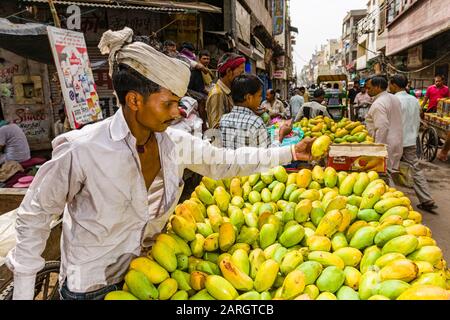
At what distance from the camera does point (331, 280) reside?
58.9 inches

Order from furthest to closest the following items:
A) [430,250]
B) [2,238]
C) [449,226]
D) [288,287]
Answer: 1. [449,226]
2. [2,238]
3. [430,250]
4. [288,287]

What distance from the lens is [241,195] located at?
2580 millimetres

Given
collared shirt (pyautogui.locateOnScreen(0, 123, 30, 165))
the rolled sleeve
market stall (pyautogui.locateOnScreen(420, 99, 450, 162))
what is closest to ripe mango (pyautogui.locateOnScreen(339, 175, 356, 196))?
the rolled sleeve

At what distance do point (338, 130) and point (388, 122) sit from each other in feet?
2.84

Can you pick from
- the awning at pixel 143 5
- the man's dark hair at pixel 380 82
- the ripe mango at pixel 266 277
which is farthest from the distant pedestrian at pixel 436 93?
the ripe mango at pixel 266 277

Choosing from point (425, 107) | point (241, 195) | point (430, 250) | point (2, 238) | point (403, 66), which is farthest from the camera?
point (403, 66)

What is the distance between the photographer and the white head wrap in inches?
59.2

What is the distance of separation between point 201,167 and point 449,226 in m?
4.58

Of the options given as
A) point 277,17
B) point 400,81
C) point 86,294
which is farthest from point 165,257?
point 277,17

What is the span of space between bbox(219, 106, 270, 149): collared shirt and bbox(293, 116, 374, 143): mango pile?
7.29ft

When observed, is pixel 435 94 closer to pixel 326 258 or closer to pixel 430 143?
pixel 430 143

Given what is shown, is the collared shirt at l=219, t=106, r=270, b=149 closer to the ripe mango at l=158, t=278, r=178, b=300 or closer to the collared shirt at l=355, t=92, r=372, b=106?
the ripe mango at l=158, t=278, r=178, b=300

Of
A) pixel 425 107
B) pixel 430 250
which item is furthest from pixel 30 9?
pixel 425 107
